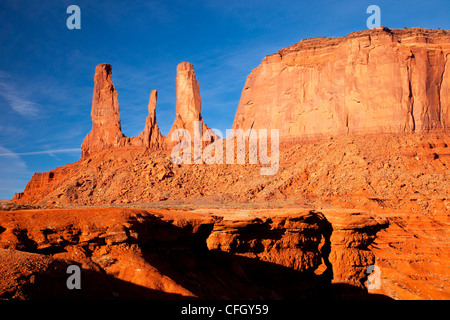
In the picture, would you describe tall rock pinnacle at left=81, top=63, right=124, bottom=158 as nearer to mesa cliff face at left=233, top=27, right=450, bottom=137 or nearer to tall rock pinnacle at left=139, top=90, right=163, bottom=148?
tall rock pinnacle at left=139, top=90, right=163, bottom=148

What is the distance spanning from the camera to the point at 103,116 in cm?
6550

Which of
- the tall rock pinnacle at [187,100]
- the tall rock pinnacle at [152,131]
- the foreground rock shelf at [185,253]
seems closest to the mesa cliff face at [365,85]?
the tall rock pinnacle at [187,100]

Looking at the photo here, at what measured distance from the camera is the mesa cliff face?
1970 inches

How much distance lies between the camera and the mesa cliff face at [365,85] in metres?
50.0

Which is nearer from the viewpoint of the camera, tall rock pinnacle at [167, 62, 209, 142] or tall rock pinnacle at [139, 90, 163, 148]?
tall rock pinnacle at [167, 62, 209, 142]

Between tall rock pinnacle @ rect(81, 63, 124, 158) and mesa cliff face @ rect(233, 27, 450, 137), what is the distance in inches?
885

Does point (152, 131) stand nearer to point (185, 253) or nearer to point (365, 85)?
point (365, 85)

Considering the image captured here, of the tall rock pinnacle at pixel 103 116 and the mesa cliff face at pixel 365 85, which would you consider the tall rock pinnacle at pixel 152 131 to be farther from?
the mesa cliff face at pixel 365 85

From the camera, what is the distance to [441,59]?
51.1 m

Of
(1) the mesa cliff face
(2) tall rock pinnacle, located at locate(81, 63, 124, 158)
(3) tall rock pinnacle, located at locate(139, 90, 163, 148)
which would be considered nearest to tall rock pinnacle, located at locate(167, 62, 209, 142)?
(3) tall rock pinnacle, located at locate(139, 90, 163, 148)

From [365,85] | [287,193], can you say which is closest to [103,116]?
[287,193]

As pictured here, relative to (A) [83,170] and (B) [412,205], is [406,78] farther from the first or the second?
(A) [83,170]
